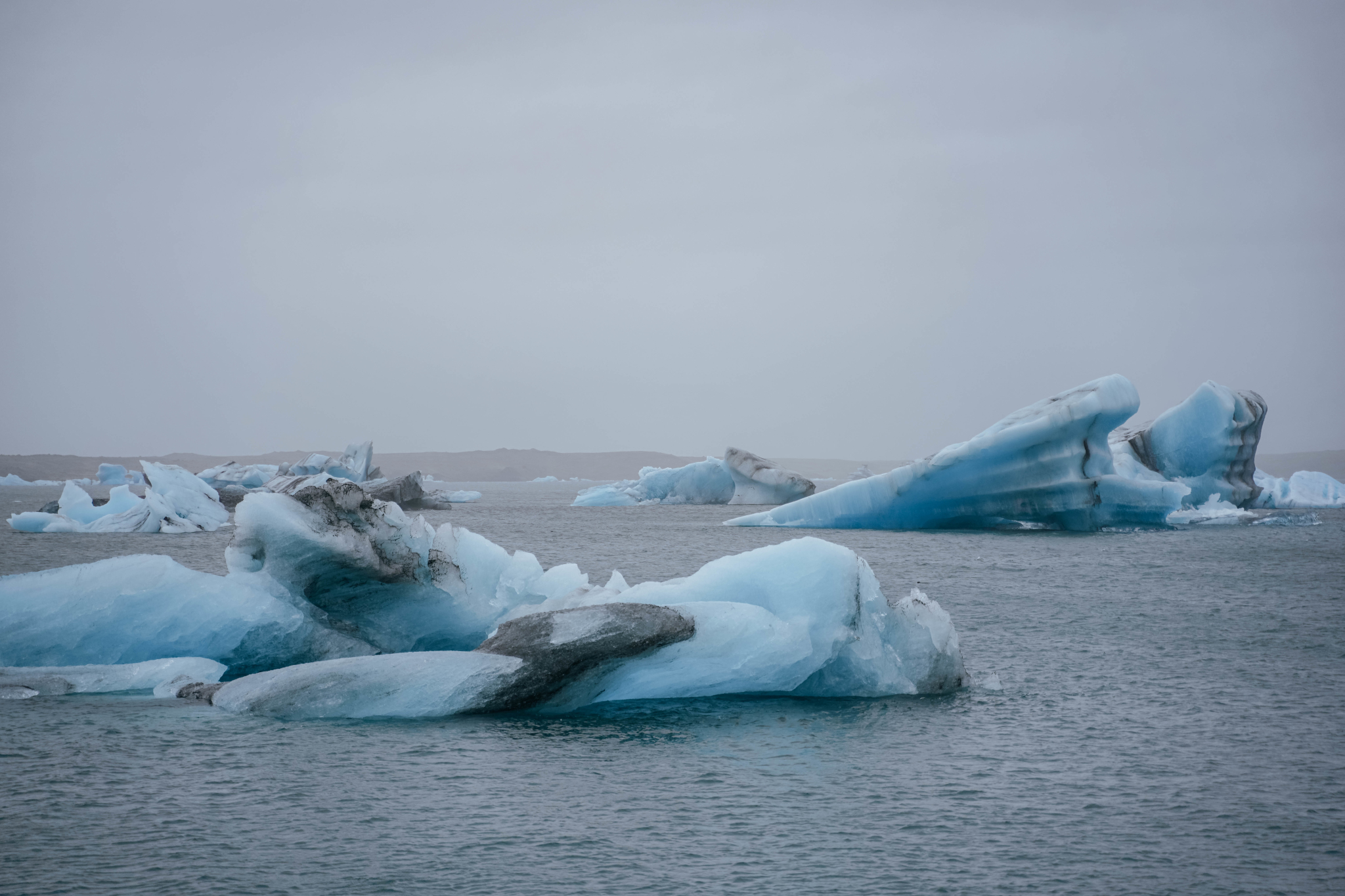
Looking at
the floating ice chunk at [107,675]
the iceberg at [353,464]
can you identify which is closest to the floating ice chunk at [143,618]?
the floating ice chunk at [107,675]

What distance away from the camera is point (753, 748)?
570 cm

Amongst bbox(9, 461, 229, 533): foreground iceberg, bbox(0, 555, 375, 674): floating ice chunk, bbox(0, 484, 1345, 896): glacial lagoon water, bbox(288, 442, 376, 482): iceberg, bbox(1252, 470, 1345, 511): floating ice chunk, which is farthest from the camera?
bbox(288, 442, 376, 482): iceberg

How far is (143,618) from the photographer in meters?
7.68

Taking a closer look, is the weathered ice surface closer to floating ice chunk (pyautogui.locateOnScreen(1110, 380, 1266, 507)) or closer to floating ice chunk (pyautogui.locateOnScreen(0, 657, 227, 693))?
floating ice chunk (pyautogui.locateOnScreen(0, 657, 227, 693))

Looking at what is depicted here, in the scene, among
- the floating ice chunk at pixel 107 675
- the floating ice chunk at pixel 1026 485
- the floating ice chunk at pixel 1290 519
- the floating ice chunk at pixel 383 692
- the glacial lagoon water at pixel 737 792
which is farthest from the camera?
the floating ice chunk at pixel 1290 519

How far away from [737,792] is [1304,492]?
34.7 meters

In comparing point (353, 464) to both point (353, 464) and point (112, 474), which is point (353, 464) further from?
point (112, 474)

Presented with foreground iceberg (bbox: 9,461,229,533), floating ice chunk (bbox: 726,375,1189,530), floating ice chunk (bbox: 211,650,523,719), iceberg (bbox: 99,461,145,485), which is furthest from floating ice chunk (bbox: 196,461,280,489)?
floating ice chunk (bbox: 211,650,523,719)

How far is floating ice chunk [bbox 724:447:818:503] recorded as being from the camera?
1283 inches

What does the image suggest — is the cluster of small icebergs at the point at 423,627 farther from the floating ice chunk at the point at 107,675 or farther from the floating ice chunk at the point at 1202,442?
the floating ice chunk at the point at 1202,442

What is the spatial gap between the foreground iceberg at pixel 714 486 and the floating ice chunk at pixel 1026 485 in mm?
9670

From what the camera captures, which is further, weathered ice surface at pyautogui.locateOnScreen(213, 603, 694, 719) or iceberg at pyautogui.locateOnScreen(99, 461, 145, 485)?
iceberg at pyautogui.locateOnScreen(99, 461, 145, 485)

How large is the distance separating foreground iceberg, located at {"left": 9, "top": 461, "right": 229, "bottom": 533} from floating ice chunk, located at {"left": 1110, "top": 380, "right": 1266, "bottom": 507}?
2073 centimetres

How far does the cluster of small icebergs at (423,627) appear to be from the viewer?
639 cm
